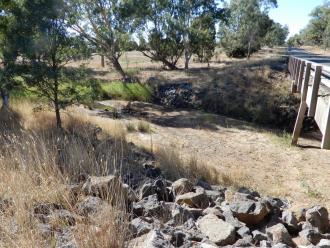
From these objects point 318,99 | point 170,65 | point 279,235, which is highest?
point 170,65

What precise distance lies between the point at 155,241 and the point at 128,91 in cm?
1581

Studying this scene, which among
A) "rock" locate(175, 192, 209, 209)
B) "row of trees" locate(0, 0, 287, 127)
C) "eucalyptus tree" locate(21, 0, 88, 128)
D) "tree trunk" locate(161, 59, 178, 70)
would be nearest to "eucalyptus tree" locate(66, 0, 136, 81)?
"row of trees" locate(0, 0, 287, 127)

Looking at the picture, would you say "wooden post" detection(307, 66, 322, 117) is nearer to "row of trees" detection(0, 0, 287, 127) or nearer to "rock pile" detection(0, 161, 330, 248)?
"rock pile" detection(0, 161, 330, 248)

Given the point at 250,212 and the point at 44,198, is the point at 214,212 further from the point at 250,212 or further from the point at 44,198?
the point at 44,198

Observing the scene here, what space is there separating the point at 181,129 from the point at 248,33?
21.0 m

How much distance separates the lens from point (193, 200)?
17.5 feet

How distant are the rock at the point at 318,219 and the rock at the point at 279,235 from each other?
71cm

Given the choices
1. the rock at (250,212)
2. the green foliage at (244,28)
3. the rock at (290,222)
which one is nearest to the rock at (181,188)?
the rock at (250,212)

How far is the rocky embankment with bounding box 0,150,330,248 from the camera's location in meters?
3.73

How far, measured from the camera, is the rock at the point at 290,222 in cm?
495

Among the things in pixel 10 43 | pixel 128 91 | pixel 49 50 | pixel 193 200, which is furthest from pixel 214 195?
pixel 128 91

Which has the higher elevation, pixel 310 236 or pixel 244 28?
pixel 244 28

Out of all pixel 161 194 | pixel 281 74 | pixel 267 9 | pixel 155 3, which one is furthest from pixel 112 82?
pixel 267 9

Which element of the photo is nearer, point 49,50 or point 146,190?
point 146,190
